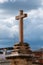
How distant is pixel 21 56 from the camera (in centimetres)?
1234

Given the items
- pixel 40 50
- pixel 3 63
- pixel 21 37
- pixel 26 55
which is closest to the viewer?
pixel 26 55

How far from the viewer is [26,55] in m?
12.3

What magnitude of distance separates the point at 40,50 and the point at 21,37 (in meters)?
10.3

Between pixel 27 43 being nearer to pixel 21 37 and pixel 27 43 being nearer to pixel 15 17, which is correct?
pixel 21 37

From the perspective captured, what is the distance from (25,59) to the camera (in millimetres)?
12422

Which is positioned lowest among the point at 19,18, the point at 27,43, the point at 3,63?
the point at 3,63

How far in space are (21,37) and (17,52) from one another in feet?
3.38

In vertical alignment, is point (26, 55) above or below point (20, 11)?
below

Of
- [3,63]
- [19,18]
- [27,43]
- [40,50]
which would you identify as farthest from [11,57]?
[3,63]

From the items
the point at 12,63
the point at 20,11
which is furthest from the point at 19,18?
the point at 12,63

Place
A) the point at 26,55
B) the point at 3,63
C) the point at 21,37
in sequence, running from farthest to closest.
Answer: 1. the point at 3,63
2. the point at 21,37
3. the point at 26,55

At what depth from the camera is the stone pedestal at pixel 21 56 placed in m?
12.4

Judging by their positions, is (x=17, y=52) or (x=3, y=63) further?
(x=3, y=63)

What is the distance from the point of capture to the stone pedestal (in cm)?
1237
